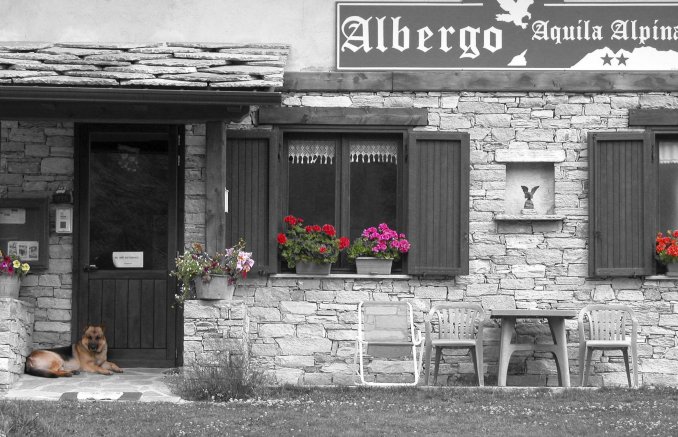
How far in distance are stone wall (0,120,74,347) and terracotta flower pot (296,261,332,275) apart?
222 cm

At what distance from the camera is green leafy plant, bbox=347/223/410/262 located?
1166cm

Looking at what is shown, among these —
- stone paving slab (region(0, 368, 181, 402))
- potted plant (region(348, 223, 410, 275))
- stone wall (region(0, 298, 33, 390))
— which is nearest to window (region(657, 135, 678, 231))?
potted plant (region(348, 223, 410, 275))

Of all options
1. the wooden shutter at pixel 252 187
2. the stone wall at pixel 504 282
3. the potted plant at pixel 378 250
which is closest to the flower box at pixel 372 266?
the potted plant at pixel 378 250

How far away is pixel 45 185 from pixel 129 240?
97 centimetres

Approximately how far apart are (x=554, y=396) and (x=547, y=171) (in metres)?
2.59

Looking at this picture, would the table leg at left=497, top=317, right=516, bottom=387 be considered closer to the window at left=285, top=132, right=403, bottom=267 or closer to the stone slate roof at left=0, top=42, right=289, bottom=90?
the window at left=285, top=132, right=403, bottom=267

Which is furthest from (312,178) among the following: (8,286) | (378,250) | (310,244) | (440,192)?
(8,286)

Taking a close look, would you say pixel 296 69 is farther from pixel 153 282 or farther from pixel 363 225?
pixel 153 282

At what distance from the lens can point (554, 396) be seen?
10227 millimetres

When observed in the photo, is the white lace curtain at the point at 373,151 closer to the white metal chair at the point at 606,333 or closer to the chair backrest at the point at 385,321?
the chair backrest at the point at 385,321

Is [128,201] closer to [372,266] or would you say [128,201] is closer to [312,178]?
[312,178]

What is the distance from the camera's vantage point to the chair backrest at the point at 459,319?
11.4 meters

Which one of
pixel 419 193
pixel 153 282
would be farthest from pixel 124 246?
pixel 419 193

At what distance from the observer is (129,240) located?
12.0m
